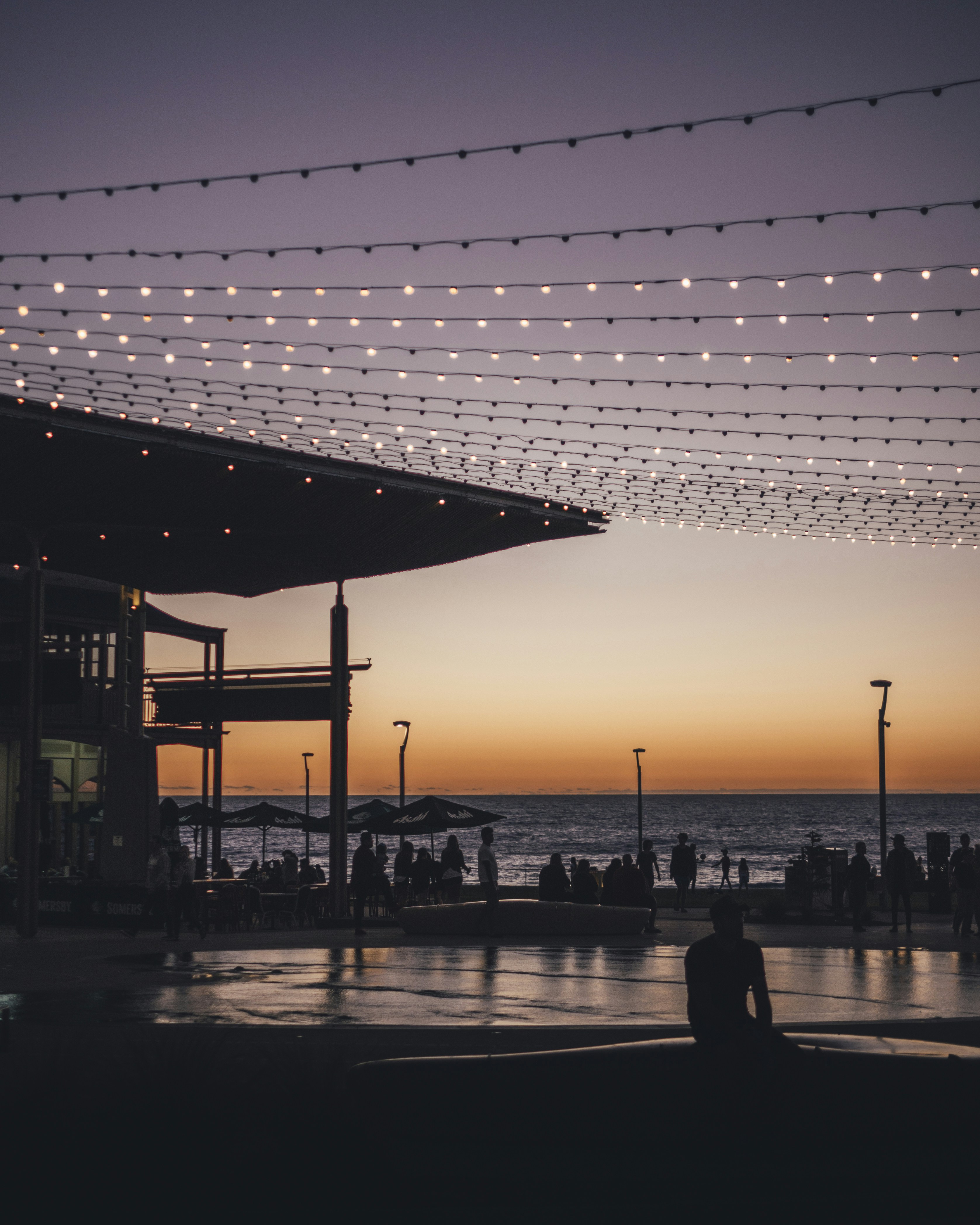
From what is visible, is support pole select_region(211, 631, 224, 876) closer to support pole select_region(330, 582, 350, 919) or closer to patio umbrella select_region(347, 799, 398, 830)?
patio umbrella select_region(347, 799, 398, 830)

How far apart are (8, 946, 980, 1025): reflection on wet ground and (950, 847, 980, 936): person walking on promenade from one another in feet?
9.12

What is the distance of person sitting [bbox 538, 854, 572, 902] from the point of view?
71.1 feet

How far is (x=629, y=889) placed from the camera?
20.4m

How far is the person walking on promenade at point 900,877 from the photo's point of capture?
2136cm

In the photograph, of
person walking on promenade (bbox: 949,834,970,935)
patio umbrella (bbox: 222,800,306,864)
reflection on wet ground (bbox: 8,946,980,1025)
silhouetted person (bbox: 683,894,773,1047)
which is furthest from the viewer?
patio umbrella (bbox: 222,800,306,864)

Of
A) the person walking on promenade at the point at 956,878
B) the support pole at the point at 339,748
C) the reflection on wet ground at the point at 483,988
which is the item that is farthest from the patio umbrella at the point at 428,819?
the person walking on promenade at the point at 956,878

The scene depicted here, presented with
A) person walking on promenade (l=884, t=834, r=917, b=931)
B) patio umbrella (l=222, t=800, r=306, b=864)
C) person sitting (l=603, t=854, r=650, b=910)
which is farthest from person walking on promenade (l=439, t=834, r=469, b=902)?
person walking on promenade (l=884, t=834, r=917, b=931)

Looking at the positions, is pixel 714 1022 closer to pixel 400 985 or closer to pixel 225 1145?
pixel 225 1145

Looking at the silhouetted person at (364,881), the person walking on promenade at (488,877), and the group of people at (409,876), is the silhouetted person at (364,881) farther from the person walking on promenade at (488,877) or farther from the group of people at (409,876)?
the person walking on promenade at (488,877)

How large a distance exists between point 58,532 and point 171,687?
755 cm

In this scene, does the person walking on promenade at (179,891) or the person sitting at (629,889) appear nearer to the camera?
the person walking on promenade at (179,891)

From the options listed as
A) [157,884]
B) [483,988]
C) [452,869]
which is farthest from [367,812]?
[483,988]

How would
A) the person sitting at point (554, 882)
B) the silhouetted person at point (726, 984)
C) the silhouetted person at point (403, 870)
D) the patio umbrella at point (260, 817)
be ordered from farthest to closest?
the patio umbrella at point (260, 817), the silhouetted person at point (403, 870), the person sitting at point (554, 882), the silhouetted person at point (726, 984)

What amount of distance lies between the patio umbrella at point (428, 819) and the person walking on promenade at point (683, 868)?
394cm
